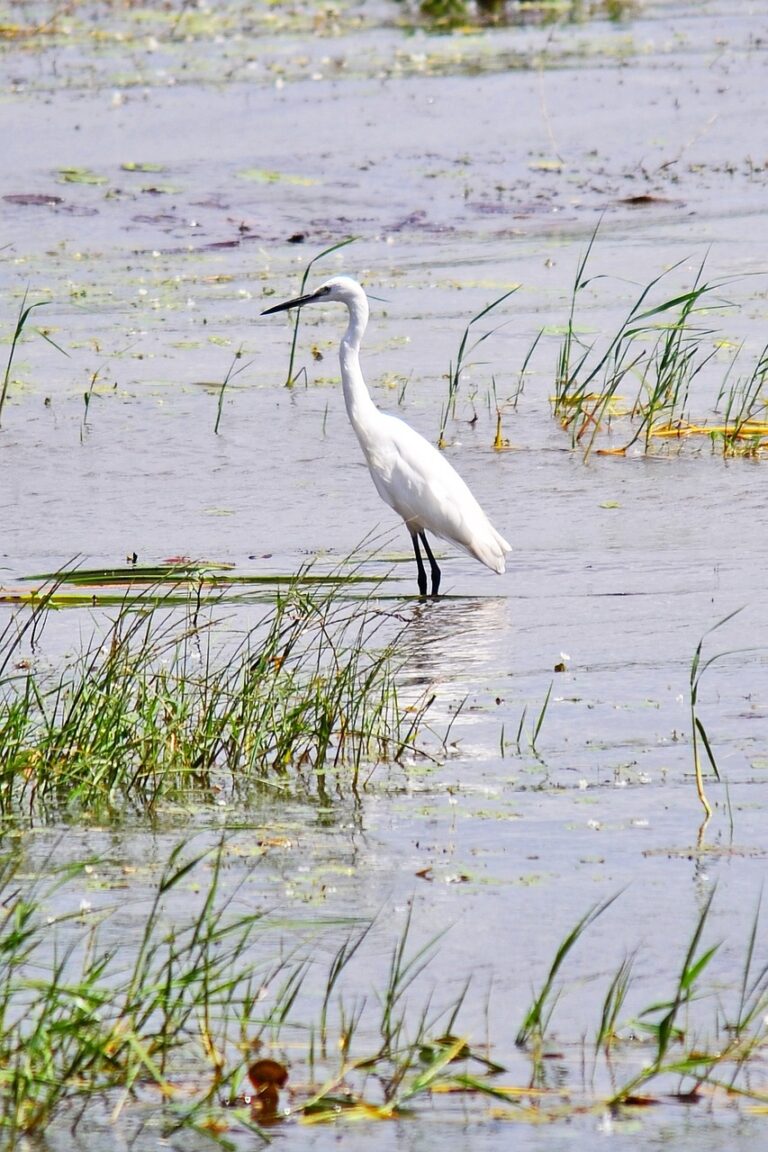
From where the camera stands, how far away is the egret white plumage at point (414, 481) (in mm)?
7859

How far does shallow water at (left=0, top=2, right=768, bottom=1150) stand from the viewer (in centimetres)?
→ 420

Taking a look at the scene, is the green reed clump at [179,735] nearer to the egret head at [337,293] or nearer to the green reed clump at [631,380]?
the egret head at [337,293]

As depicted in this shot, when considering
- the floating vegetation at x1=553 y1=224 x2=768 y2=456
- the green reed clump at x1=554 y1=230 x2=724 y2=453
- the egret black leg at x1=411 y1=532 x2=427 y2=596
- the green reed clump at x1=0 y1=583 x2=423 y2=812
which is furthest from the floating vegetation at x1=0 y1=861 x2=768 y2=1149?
the floating vegetation at x1=553 y1=224 x2=768 y2=456

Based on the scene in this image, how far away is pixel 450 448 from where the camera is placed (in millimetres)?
10016

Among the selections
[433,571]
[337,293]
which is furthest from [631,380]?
[433,571]

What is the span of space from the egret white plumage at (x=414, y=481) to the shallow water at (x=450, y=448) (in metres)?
0.21

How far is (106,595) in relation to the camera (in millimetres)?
7113

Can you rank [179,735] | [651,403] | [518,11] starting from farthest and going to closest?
[518,11] → [651,403] → [179,735]

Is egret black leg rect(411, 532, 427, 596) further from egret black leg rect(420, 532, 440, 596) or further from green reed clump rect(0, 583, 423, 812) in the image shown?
green reed clump rect(0, 583, 423, 812)

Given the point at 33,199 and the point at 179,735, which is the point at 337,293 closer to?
the point at 179,735

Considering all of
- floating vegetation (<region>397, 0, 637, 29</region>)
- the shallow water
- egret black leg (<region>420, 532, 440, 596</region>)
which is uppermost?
floating vegetation (<region>397, 0, 637, 29</region>)

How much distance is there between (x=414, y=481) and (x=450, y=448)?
181cm

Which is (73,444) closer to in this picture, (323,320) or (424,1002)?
(323,320)

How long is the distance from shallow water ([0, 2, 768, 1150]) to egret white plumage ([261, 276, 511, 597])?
0.68 ft
